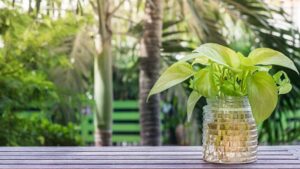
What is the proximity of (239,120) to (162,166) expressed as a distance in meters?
0.21

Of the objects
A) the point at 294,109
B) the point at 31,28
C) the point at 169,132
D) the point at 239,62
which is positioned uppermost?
the point at 31,28

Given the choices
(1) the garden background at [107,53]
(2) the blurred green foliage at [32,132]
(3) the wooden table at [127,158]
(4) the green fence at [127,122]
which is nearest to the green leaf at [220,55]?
(3) the wooden table at [127,158]

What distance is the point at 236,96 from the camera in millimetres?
1111

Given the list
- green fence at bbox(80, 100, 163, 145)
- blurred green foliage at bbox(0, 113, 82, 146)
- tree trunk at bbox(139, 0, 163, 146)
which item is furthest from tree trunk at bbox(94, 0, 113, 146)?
green fence at bbox(80, 100, 163, 145)

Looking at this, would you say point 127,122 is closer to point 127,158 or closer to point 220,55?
point 127,158

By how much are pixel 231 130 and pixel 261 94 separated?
0.11 metres

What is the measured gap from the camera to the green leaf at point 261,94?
109cm

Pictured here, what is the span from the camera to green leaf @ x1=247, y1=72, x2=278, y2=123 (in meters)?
1.09

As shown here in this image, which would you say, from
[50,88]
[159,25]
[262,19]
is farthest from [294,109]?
[50,88]

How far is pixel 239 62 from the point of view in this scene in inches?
43.3

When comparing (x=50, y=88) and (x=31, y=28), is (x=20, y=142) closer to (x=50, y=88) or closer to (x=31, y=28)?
(x=50, y=88)

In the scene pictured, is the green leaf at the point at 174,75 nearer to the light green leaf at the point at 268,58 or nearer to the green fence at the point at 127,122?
the light green leaf at the point at 268,58

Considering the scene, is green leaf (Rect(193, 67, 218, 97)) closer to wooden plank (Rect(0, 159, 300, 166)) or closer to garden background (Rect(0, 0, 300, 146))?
wooden plank (Rect(0, 159, 300, 166))

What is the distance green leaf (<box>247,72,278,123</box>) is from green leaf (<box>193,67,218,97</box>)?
0.08 metres
